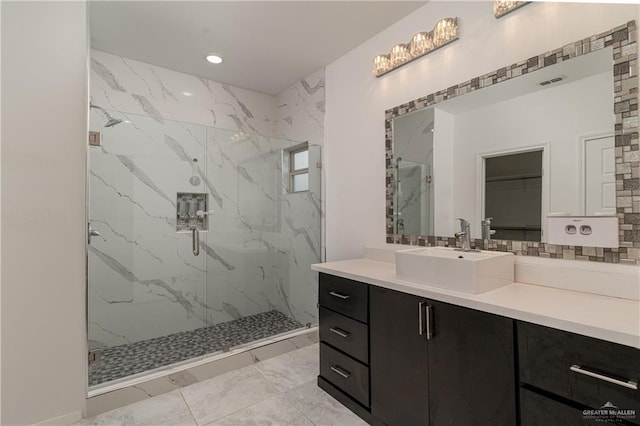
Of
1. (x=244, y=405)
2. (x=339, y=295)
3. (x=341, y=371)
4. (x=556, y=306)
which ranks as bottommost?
(x=244, y=405)

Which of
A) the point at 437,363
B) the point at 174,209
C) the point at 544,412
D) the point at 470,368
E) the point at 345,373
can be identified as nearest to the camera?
the point at 544,412

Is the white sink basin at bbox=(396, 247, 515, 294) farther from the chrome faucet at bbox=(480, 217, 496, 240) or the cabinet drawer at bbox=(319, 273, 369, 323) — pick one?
the cabinet drawer at bbox=(319, 273, 369, 323)

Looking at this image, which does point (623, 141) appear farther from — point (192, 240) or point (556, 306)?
point (192, 240)

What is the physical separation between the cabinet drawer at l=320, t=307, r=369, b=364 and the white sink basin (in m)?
0.40

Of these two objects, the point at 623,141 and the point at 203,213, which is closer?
the point at 623,141

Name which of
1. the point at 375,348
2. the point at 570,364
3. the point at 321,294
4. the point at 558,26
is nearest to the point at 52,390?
the point at 321,294

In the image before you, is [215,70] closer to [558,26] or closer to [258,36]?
[258,36]

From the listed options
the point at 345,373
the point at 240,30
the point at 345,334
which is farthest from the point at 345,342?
the point at 240,30

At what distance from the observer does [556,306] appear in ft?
3.61

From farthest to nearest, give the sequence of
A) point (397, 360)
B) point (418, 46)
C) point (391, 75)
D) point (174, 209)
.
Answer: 1. point (174, 209)
2. point (391, 75)
3. point (418, 46)
4. point (397, 360)

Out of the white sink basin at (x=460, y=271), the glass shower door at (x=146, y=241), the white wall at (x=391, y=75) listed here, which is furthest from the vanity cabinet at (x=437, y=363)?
the glass shower door at (x=146, y=241)

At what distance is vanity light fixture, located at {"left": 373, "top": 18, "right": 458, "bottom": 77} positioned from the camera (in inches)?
71.6

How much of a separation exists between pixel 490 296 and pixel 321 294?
1.02m

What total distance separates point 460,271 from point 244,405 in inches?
56.9
